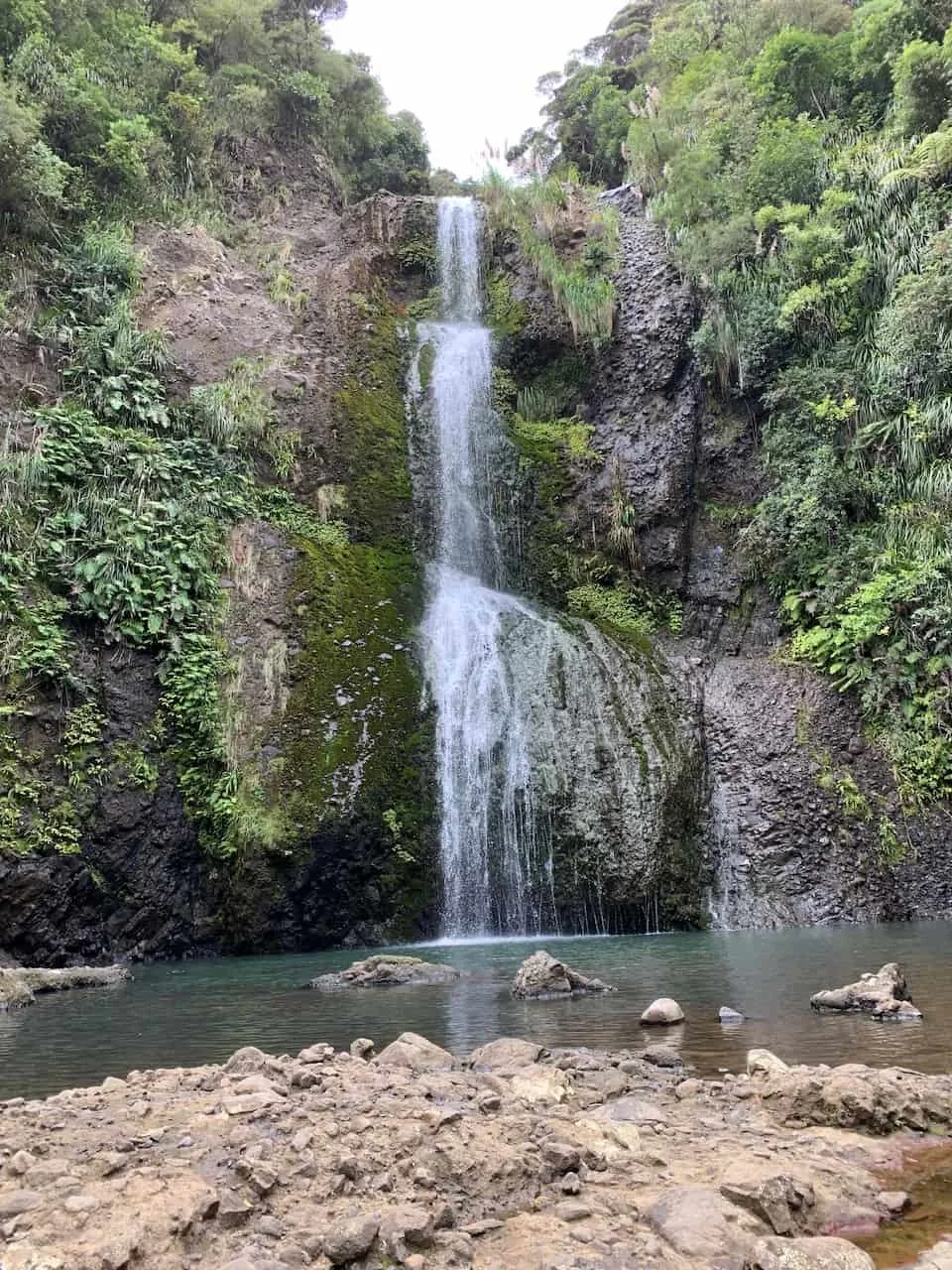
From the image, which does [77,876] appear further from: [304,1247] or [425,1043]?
[304,1247]

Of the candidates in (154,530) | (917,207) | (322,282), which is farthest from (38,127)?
(917,207)

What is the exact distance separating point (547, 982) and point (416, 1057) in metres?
2.50

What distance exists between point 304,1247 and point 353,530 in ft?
44.6

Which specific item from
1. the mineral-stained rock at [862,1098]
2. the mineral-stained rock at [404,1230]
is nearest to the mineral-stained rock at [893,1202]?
the mineral-stained rock at [862,1098]

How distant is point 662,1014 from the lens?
5.20 m

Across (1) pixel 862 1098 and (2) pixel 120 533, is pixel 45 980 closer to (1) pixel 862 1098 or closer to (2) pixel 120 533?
(2) pixel 120 533

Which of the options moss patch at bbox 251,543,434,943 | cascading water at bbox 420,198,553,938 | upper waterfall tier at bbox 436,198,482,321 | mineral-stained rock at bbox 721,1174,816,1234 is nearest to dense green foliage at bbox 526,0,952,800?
upper waterfall tier at bbox 436,198,482,321

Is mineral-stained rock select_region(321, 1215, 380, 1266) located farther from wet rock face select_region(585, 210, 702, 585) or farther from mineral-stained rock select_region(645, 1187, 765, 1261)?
wet rock face select_region(585, 210, 702, 585)

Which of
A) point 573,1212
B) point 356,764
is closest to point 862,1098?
point 573,1212

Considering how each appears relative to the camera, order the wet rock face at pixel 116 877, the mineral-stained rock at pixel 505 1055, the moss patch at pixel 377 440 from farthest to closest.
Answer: the moss patch at pixel 377 440
the wet rock face at pixel 116 877
the mineral-stained rock at pixel 505 1055

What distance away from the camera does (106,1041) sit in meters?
5.38

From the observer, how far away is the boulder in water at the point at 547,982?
6.43 meters

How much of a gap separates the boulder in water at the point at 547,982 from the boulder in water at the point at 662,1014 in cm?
123

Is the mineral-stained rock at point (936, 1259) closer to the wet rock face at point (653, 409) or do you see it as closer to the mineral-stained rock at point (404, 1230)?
the mineral-stained rock at point (404, 1230)
